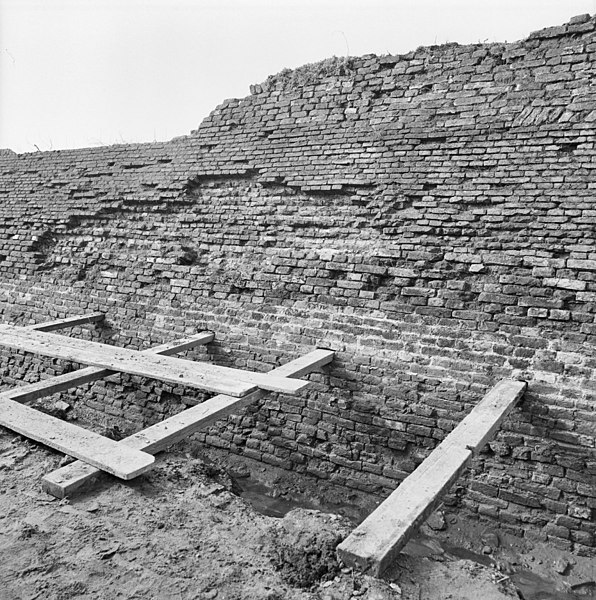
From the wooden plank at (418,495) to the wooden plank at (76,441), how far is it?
3.77ft

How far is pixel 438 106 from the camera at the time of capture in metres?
3.82

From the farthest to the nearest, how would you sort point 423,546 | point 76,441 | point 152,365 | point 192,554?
point 152,365 → point 423,546 → point 76,441 → point 192,554

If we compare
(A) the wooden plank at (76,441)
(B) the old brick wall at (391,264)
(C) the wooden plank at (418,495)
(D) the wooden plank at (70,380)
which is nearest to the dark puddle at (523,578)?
(B) the old brick wall at (391,264)

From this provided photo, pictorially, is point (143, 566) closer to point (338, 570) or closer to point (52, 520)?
point (52, 520)

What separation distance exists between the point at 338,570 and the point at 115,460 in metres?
1.25

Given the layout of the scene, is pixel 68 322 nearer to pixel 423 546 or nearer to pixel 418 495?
pixel 423 546

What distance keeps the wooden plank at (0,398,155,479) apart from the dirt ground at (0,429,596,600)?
109 mm

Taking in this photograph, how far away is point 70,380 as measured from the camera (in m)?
3.61

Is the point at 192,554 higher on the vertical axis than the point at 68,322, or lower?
lower

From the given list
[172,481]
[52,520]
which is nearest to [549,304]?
[172,481]

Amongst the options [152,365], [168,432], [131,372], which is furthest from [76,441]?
[152,365]

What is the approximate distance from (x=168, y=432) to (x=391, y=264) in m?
2.02

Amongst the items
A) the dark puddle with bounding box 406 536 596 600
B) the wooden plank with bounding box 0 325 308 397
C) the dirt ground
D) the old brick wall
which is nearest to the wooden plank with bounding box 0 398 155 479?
the dirt ground

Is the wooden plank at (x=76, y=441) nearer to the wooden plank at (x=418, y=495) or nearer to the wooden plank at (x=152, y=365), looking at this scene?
the wooden plank at (x=152, y=365)
